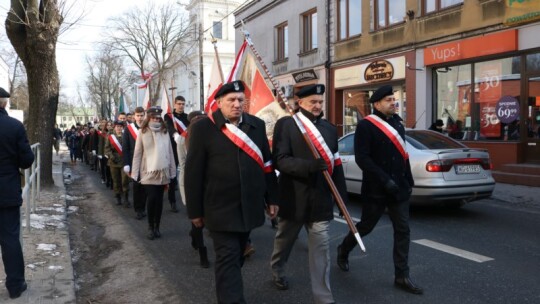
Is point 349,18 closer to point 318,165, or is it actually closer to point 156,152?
point 156,152

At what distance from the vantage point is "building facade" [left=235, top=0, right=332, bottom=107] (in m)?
21.0

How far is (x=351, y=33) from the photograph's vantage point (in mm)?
19234

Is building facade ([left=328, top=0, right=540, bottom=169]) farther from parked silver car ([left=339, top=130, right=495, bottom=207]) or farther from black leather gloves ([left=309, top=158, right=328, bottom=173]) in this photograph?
black leather gloves ([left=309, top=158, right=328, bottom=173])

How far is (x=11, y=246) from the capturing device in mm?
4242

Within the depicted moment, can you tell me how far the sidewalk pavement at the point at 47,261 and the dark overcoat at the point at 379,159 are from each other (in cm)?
291

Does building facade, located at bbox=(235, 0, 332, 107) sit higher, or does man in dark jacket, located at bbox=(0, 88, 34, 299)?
building facade, located at bbox=(235, 0, 332, 107)

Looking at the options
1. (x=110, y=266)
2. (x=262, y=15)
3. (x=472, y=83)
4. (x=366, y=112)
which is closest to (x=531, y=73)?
(x=472, y=83)

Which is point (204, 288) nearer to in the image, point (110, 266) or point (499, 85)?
point (110, 266)

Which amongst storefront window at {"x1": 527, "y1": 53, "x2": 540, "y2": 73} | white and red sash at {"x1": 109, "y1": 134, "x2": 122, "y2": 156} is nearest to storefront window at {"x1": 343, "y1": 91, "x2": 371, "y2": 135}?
storefront window at {"x1": 527, "y1": 53, "x2": 540, "y2": 73}

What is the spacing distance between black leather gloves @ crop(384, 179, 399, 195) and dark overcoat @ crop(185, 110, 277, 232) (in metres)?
1.35

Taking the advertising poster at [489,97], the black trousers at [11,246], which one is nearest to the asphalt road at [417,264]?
the black trousers at [11,246]

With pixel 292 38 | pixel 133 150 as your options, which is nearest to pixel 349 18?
pixel 292 38

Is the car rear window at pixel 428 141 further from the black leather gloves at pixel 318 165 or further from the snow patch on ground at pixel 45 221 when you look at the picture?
the snow patch on ground at pixel 45 221

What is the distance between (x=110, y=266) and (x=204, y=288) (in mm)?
1591
